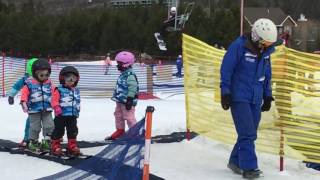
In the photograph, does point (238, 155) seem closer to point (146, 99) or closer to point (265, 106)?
point (265, 106)

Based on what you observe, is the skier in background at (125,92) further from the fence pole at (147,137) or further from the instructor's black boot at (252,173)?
the fence pole at (147,137)

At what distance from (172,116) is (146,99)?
5.45 metres

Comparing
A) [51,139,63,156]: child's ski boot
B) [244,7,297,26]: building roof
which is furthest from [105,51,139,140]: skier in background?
[244,7,297,26]: building roof

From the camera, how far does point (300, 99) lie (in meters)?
7.11

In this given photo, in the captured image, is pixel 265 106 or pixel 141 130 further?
pixel 265 106

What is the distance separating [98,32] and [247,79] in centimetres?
6110

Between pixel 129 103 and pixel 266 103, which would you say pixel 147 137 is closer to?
pixel 266 103

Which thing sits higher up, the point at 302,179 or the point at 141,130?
the point at 141,130

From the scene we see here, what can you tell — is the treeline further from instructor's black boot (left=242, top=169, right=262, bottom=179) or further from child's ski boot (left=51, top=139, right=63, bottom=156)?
instructor's black boot (left=242, top=169, right=262, bottom=179)

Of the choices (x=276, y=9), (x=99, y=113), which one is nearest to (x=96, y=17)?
(x=276, y=9)

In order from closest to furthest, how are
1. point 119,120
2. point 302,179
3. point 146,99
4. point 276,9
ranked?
point 302,179 < point 119,120 < point 146,99 < point 276,9

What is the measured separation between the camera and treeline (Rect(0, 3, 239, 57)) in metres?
62.9

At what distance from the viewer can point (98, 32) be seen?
220 ft

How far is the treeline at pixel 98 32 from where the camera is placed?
206 ft
